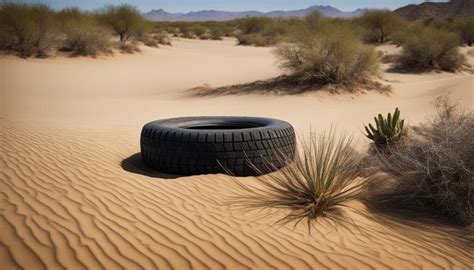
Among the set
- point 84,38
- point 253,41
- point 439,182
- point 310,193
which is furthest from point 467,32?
point 310,193

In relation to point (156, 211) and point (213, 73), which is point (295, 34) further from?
point (156, 211)

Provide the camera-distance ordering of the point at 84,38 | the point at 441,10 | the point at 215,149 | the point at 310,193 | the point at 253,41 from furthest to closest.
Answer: the point at 441,10 → the point at 253,41 → the point at 84,38 → the point at 215,149 → the point at 310,193

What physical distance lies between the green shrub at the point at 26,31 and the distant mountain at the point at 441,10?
87.0 m

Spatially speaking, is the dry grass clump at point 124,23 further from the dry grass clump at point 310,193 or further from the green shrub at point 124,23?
the dry grass clump at point 310,193

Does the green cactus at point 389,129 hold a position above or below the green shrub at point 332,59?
below

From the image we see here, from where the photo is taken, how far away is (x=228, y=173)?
5410mm

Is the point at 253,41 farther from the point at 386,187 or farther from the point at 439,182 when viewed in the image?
the point at 439,182

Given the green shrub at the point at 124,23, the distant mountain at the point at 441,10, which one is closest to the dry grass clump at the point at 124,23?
the green shrub at the point at 124,23

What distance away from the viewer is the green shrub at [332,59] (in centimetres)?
1435

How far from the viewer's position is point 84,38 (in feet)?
76.6

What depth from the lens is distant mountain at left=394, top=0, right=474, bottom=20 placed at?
93.8 meters

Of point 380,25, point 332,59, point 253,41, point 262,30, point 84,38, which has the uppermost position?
point 380,25

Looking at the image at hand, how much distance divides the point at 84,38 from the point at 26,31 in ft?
9.36

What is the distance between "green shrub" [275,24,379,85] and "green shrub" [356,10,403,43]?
2246cm
